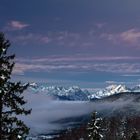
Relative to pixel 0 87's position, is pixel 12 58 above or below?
above

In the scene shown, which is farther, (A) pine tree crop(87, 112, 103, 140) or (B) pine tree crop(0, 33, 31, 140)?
(A) pine tree crop(87, 112, 103, 140)

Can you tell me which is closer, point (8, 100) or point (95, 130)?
point (8, 100)

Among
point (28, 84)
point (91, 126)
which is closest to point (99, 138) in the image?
point (91, 126)

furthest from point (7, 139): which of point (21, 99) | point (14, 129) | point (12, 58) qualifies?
point (12, 58)

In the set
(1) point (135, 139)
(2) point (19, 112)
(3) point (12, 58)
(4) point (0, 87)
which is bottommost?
(1) point (135, 139)

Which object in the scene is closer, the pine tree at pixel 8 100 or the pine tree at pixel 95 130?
the pine tree at pixel 8 100

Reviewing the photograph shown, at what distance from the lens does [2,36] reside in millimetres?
24859

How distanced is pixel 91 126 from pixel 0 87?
24.1m

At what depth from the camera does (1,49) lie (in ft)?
79.1

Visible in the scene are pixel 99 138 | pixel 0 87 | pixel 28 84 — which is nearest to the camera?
pixel 0 87

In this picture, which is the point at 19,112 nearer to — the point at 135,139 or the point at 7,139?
the point at 7,139

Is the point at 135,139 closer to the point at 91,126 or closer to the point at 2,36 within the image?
the point at 91,126

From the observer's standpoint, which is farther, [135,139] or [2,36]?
[135,139]

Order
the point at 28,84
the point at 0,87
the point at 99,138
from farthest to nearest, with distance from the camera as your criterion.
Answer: the point at 99,138 < the point at 28,84 < the point at 0,87
